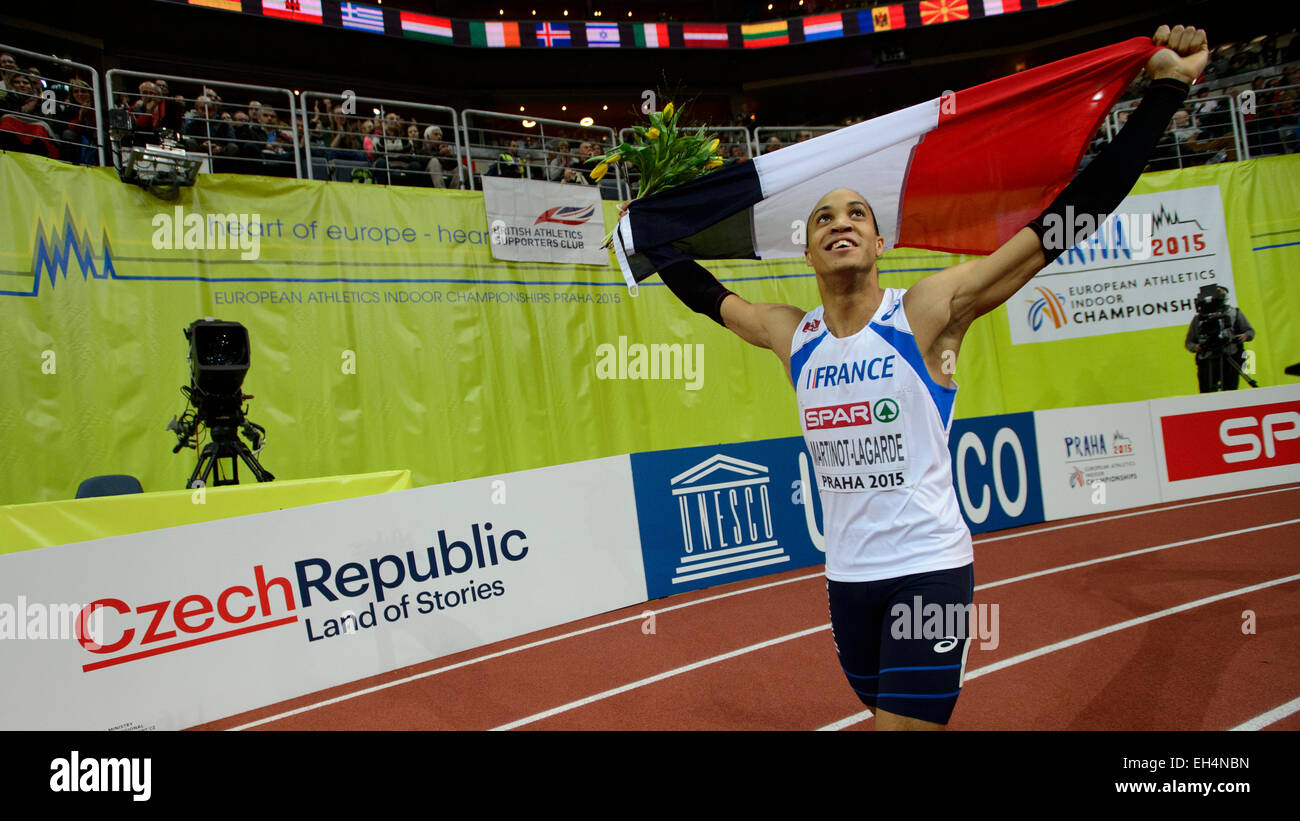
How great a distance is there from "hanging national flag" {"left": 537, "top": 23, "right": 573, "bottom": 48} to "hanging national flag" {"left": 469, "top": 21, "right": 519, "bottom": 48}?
0.67 m

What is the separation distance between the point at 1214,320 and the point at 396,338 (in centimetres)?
1220

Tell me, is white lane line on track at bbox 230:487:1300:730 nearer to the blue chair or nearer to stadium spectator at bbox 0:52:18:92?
the blue chair

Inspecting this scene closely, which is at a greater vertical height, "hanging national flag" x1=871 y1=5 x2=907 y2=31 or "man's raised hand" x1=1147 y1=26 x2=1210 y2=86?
"hanging national flag" x1=871 y1=5 x2=907 y2=31

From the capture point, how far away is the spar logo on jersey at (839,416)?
2.57 m

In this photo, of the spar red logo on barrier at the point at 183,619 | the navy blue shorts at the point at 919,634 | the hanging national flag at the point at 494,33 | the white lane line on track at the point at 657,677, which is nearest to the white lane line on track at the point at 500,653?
the spar red logo on barrier at the point at 183,619

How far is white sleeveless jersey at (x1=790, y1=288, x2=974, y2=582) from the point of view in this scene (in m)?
2.47

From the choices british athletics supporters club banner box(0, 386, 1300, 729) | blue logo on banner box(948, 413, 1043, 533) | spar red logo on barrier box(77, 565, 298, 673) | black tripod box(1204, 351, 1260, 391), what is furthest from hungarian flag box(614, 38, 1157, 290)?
black tripod box(1204, 351, 1260, 391)

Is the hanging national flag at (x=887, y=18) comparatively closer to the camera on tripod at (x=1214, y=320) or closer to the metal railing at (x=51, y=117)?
the camera on tripod at (x=1214, y=320)

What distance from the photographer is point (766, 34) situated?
23.5 metres

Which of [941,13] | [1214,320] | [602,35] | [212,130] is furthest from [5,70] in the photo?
[941,13]

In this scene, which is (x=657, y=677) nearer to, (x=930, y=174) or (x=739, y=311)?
(x=739, y=311)

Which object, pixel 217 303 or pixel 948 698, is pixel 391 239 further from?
pixel 948 698

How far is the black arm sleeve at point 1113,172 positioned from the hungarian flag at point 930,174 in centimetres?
106
